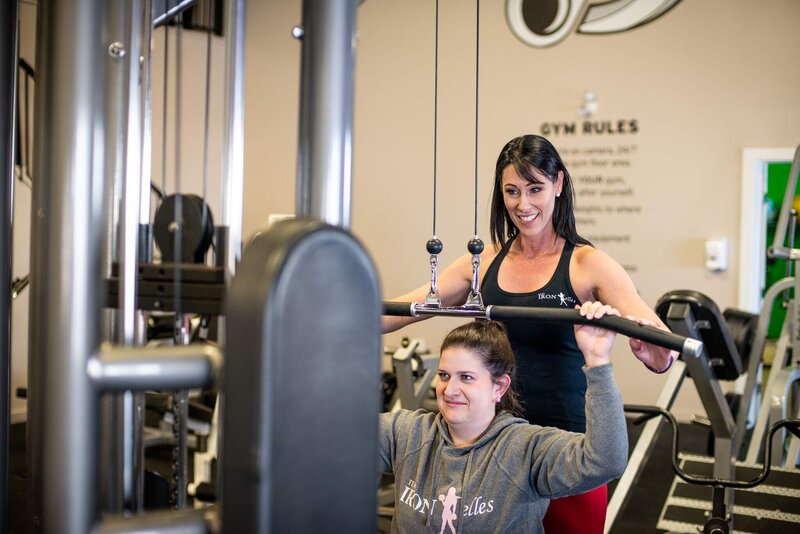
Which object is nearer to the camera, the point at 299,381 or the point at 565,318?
the point at 299,381

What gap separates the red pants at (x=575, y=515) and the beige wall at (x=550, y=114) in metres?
4.26

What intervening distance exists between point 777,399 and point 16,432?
429 centimetres

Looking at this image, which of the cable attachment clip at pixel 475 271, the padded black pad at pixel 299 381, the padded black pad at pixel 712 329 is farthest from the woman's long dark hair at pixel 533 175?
the padded black pad at pixel 299 381

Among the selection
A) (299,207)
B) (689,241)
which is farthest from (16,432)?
(299,207)

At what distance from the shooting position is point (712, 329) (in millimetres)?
2893

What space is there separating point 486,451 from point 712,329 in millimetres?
1542

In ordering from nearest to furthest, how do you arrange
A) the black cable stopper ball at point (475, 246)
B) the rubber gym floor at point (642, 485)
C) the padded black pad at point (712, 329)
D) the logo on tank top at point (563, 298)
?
1. the black cable stopper ball at point (475, 246)
2. the logo on tank top at point (563, 298)
3. the padded black pad at point (712, 329)
4. the rubber gym floor at point (642, 485)

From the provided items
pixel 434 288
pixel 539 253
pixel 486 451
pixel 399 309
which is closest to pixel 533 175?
pixel 539 253

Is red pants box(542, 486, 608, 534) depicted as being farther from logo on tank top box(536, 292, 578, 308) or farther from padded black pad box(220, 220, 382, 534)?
padded black pad box(220, 220, 382, 534)

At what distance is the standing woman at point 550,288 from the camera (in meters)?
1.76

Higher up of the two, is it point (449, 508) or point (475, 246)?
point (475, 246)

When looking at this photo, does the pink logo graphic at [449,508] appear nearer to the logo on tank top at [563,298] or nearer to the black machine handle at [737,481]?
the logo on tank top at [563,298]

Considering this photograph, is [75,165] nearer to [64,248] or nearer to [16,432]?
[64,248]

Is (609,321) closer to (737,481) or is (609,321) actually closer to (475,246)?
(475,246)
